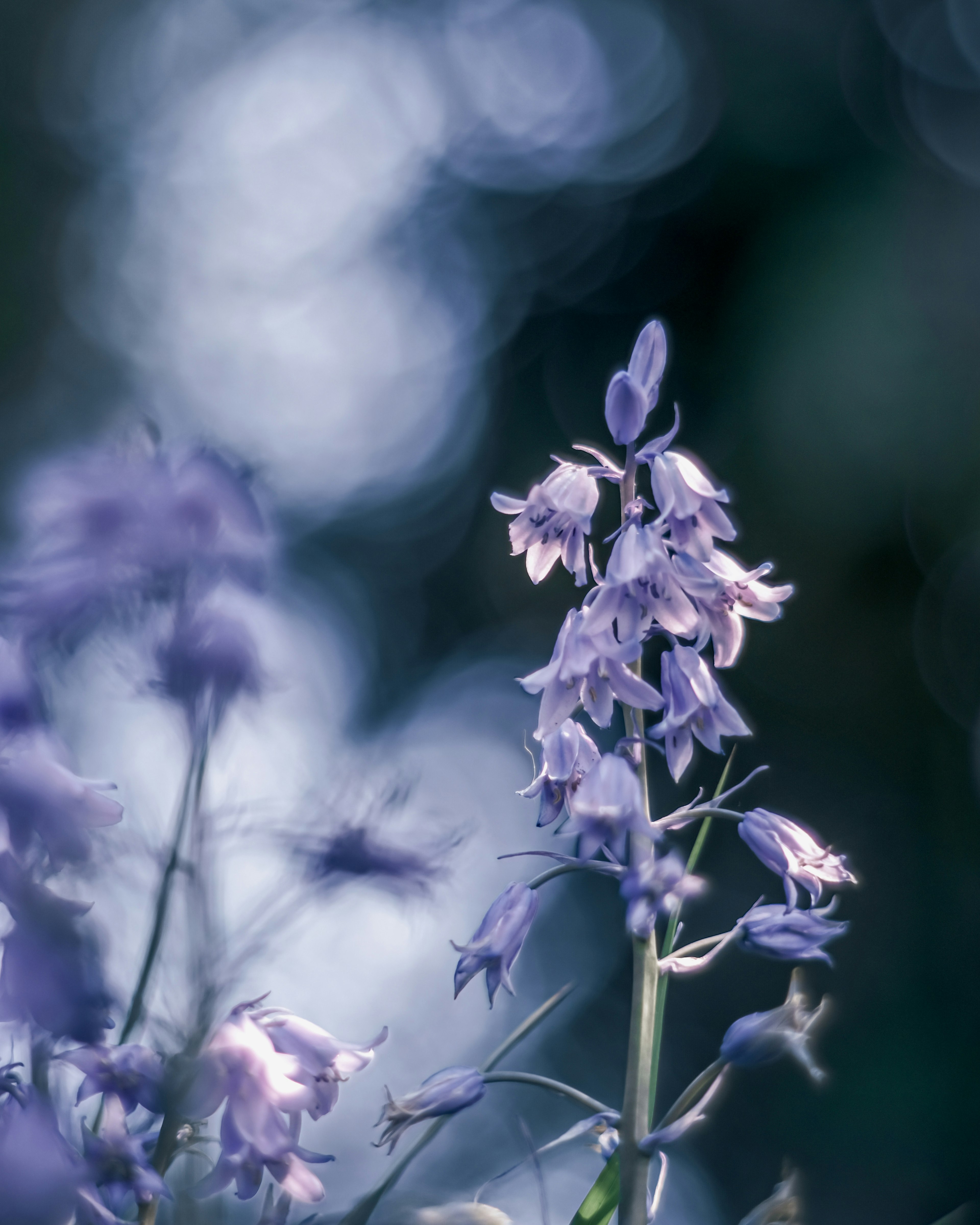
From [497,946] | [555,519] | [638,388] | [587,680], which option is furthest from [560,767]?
[638,388]

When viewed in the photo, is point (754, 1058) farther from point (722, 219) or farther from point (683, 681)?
point (722, 219)

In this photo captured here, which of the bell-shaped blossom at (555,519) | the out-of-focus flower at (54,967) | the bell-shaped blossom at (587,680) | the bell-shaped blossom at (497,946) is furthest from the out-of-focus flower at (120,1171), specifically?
the bell-shaped blossom at (555,519)

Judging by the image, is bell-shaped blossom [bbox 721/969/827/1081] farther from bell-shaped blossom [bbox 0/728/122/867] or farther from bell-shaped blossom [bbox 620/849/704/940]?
bell-shaped blossom [bbox 0/728/122/867]

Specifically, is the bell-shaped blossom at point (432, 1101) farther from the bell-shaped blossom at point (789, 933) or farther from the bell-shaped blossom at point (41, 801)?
the bell-shaped blossom at point (41, 801)

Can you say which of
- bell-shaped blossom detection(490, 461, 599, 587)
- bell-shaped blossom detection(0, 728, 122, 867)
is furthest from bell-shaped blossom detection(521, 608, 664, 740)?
bell-shaped blossom detection(0, 728, 122, 867)

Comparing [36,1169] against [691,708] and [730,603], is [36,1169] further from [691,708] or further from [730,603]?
[730,603]

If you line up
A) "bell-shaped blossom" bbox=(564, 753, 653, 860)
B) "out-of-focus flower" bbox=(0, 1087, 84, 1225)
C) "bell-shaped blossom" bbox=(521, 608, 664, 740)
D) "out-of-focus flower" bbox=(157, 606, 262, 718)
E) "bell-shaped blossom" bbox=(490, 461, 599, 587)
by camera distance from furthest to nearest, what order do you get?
"bell-shaped blossom" bbox=(490, 461, 599, 587) < "bell-shaped blossom" bbox=(521, 608, 664, 740) < "bell-shaped blossom" bbox=(564, 753, 653, 860) < "out-of-focus flower" bbox=(157, 606, 262, 718) < "out-of-focus flower" bbox=(0, 1087, 84, 1225)
